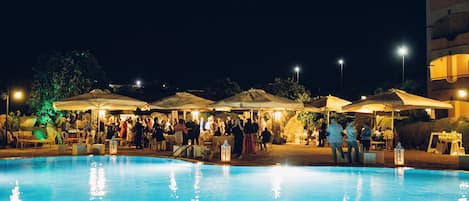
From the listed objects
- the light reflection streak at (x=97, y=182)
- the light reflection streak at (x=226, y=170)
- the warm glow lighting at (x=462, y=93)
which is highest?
the warm glow lighting at (x=462, y=93)

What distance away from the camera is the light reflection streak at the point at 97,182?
10.5 meters

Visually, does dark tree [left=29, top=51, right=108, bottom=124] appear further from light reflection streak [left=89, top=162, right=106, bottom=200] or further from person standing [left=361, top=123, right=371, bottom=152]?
person standing [left=361, top=123, right=371, bottom=152]

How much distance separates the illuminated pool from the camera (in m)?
10.5

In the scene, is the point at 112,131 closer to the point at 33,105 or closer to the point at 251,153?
the point at 251,153

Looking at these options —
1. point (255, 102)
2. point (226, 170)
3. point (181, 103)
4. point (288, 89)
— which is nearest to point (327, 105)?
point (255, 102)

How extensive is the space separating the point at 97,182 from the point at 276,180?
3897 millimetres

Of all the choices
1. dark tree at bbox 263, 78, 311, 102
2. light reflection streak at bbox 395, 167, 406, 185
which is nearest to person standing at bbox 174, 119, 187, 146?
light reflection streak at bbox 395, 167, 406, 185

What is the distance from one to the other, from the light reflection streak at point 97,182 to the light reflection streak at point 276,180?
320 centimetres

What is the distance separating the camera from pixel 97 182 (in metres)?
12.3

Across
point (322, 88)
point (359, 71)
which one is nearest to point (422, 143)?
point (322, 88)

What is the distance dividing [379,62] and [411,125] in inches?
1926

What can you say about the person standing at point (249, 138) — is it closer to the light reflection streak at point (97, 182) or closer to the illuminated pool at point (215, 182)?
the illuminated pool at point (215, 182)

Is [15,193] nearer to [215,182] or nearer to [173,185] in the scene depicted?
[173,185]

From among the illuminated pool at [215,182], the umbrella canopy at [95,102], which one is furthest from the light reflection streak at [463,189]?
the umbrella canopy at [95,102]
